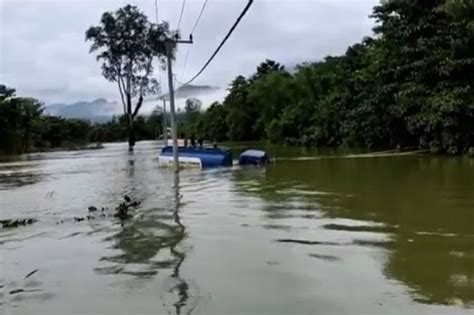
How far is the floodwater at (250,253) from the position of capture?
5.21 m

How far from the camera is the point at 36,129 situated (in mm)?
57250

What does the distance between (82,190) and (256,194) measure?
5.45 metres

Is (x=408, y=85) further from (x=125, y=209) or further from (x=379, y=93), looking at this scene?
(x=125, y=209)

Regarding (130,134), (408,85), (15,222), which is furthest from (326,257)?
(130,134)

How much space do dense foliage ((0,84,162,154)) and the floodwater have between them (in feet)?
112

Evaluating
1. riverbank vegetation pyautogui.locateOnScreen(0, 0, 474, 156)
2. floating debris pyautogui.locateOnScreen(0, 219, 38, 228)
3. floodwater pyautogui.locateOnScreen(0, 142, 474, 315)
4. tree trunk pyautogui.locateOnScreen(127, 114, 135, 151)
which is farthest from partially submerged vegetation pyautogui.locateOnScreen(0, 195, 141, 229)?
tree trunk pyautogui.locateOnScreen(127, 114, 135, 151)

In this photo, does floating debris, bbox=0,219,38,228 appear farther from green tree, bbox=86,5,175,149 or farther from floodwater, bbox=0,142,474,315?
green tree, bbox=86,5,175,149

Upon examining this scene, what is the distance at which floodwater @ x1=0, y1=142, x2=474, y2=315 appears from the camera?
5.21 m

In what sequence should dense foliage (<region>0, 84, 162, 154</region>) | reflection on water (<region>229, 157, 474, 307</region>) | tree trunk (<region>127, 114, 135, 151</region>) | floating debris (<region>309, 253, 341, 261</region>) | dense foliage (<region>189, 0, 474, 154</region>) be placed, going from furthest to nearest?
tree trunk (<region>127, 114, 135, 151</region>), dense foliage (<region>0, 84, 162, 154</region>), dense foliage (<region>189, 0, 474, 154</region>), floating debris (<region>309, 253, 341, 261</region>), reflection on water (<region>229, 157, 474, 307</region>)

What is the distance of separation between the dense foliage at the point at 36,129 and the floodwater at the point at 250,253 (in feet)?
112

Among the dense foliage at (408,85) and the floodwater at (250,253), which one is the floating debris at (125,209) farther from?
the dense foliage at (408,85)

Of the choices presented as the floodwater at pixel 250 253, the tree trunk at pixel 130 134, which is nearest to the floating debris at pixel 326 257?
the floodwater at pixel 250 253

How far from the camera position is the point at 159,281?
5910mm

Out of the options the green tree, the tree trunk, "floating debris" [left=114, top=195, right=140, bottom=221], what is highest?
the green tree
